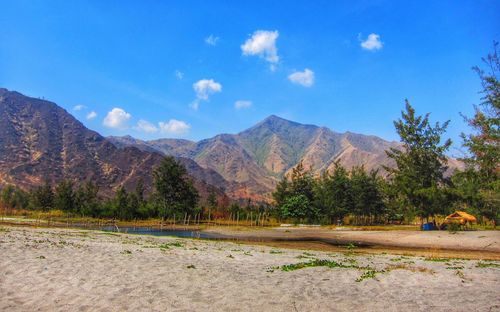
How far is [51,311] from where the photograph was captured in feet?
30.1

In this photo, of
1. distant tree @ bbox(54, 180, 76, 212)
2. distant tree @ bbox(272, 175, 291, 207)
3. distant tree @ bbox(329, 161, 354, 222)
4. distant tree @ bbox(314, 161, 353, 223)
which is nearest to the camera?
distant tree @ bbox(329, 161, 354, 222)

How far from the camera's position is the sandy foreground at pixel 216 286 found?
403 inches

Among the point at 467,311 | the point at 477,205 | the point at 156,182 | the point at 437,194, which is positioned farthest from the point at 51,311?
the point at 156,182

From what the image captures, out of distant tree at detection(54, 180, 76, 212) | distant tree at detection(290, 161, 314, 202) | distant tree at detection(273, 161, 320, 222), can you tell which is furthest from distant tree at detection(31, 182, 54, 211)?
distant tree at detection(290, 161, 314, 202)

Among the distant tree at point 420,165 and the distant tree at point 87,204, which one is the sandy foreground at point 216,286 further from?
the distant tree at point 87,204

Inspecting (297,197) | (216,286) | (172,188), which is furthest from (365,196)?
(216,286)

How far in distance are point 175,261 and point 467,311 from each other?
476 inches

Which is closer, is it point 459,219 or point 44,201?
point 459,219

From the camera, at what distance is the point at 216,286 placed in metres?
12.5

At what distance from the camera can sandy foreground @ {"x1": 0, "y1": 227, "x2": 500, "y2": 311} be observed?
10242mm

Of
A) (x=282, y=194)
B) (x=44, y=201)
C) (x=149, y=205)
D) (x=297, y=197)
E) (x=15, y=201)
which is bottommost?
(x=15, y=201)

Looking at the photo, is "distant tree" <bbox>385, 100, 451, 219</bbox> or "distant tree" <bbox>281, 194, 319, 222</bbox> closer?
"distant tree" <bbox>385, 100, 451, 219</bbox>

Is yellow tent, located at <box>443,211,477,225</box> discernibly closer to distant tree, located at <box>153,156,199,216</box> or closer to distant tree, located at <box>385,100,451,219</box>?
distant tree, located at <box>385,100,451,219</box>

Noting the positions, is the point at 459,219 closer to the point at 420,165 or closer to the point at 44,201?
the point at 420,165
